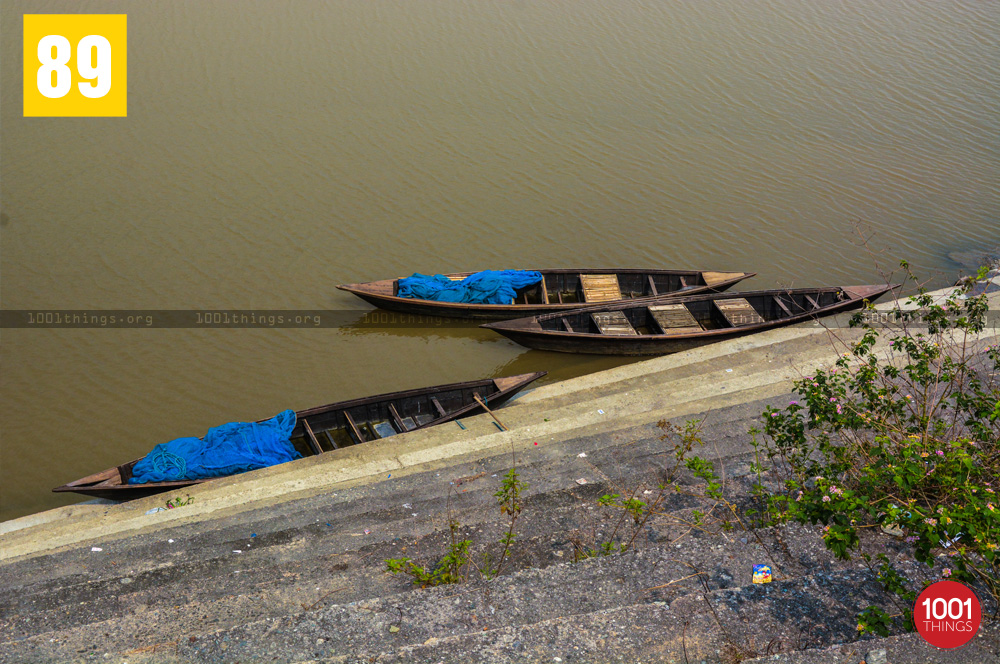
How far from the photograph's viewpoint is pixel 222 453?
1057 cm

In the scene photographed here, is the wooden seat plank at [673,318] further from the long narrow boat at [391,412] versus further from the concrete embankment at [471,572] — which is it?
the long narrow boat at [391,412]

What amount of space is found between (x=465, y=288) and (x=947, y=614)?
9814 mm

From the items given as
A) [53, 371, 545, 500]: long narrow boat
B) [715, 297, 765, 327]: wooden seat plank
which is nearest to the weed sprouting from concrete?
[53, 371, 545, 500]: long narrow boat

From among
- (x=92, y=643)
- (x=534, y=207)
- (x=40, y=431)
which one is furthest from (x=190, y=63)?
(x=92, y=643)

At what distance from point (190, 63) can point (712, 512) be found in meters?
20.3

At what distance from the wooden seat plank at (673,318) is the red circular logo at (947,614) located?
8088mm

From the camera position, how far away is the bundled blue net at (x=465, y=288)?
13.8 meters

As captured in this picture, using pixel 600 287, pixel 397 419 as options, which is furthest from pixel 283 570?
pixel 600 287

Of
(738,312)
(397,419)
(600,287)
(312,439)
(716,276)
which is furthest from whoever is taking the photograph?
(716,276)

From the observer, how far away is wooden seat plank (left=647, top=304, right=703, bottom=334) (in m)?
13.7

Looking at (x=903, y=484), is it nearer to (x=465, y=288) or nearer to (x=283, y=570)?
(x=283, y=570)

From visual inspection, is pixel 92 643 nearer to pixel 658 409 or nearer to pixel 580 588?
pixel 580 588

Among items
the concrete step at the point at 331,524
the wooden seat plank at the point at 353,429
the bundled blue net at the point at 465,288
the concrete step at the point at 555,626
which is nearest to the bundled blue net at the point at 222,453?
the concrete step at the point at 331,524

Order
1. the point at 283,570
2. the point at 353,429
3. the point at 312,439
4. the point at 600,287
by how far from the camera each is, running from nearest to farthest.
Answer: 1. the point at 283,570
2. the point at 312,439
3. the point at 353,429
4. the point at 600,287
